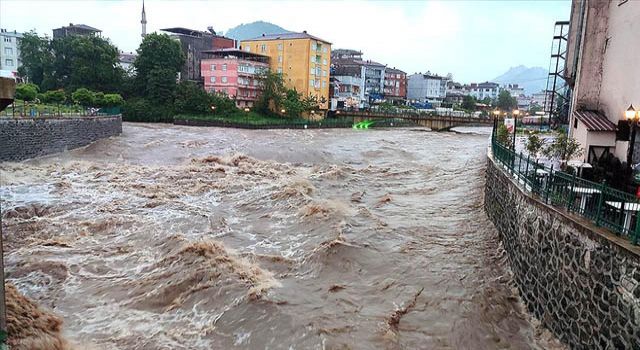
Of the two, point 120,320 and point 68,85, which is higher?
point 68,85

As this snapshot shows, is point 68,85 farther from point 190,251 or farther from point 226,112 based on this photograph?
point 190,251

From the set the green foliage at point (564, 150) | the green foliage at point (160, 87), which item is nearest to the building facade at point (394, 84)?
the green foliage at point (160, 87)

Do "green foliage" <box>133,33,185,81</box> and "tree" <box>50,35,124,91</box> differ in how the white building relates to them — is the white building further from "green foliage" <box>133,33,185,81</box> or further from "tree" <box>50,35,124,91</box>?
"tree" <box>50,35,124,91</box>

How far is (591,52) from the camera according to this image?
18469 mm

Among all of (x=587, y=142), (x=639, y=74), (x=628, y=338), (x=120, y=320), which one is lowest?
(x=120, y=320)

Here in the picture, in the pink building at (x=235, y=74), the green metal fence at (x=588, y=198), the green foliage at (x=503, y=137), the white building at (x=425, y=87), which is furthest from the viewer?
the white building at (x=425, y=87)

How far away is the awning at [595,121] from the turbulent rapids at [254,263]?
16.8 ft

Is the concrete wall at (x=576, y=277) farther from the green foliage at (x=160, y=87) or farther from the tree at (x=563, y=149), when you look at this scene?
the green foliage at (x=160, y=87)

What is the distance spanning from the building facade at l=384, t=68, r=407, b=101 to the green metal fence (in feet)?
335

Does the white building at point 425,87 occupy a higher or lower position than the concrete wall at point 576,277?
higher

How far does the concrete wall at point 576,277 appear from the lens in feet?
23.4

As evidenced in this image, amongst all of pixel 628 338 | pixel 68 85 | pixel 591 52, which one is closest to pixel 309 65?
pixel 68 85

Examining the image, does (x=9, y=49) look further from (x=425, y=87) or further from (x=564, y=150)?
(x=564, y=150)

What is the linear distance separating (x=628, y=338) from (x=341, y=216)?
37.6ft
